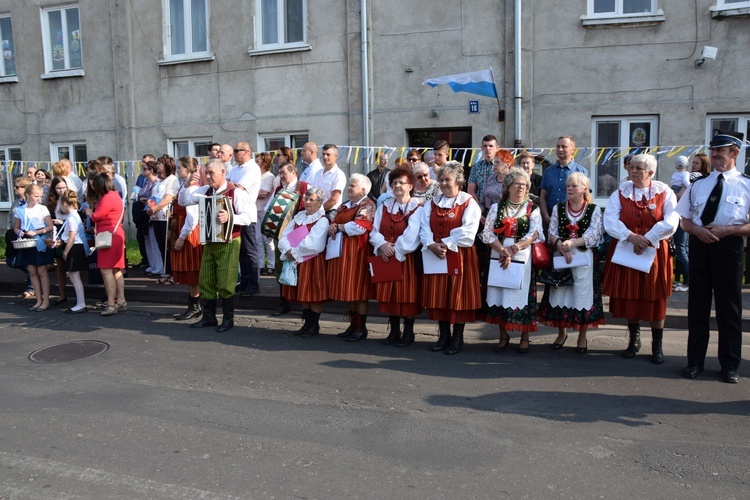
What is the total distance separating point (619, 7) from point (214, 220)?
28.0 ft

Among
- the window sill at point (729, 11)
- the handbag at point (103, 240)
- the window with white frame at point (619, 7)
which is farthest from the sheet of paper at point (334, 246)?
the window sill at point (729, 11)

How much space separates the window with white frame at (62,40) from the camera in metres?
16.1

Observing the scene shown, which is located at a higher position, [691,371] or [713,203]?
[713,203]

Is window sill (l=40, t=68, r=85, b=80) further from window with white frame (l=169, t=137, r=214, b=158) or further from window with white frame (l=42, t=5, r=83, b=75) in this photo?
window with white frame (l=169, t=137, r=214, b=158)

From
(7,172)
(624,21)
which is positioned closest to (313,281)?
(624,21)

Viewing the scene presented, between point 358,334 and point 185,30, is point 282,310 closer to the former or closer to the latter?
point 358,334

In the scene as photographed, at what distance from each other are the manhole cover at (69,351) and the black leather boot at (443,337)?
3.48 metres

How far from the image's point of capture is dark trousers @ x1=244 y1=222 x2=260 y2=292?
8.93 m

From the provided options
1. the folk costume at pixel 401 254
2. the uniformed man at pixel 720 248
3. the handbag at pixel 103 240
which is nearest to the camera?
the uniformed man at pixel 720 248

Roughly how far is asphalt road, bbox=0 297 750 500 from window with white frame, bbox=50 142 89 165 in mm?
10507

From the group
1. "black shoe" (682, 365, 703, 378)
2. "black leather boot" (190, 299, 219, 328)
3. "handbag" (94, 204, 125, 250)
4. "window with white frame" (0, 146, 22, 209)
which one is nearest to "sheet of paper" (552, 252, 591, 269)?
"black shoe" (682, 365, 703, 378)

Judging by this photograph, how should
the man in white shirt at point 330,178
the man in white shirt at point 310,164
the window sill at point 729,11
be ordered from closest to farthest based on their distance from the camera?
the man in white shirt at point 330,178 → the man in white shirt at point 310,164 → the window sill at point 729,11

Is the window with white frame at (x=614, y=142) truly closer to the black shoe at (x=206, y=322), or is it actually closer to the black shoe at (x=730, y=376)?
the black shoe at (x=730, y=376)

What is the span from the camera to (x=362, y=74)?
13.2 metres
